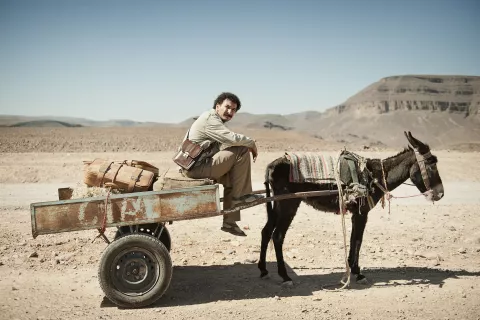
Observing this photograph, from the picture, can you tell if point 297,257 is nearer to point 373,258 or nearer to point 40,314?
point 373,258

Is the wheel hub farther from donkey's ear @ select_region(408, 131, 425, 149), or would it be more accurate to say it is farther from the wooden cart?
donkey's ear @ select_region(408, 131, 425, 149)

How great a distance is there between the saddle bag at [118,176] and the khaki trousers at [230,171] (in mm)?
602

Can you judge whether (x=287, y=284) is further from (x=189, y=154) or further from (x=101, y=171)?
(x=101, y=171)

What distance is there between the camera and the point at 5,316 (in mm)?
5129

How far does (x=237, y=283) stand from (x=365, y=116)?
11961 centimetres

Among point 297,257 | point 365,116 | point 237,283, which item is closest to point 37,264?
point 237,283

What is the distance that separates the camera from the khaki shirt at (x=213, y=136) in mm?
5598

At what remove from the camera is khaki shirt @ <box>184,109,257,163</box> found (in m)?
5.60

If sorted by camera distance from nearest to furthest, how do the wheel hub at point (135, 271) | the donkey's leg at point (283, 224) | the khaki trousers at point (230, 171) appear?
the wheel hub at point (135, 271), the khaki trousers at point (230, 171), the donkey's leg at point (283, 224)

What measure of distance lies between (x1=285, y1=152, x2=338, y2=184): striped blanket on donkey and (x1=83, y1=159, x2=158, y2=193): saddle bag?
2113mm

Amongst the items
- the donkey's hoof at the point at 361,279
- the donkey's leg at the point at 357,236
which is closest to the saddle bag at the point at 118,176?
the donkey's leg at the point at 357,236

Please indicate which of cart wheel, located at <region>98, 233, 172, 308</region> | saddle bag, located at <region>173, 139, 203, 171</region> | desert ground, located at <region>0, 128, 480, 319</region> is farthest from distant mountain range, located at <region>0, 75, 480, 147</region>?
cart wheel, located at <region>98, 233, 172, 308</region>

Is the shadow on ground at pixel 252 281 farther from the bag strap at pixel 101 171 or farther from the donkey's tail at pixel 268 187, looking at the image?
the bag strap at pixel 101 171

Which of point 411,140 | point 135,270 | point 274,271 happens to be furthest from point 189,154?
point 411,140
